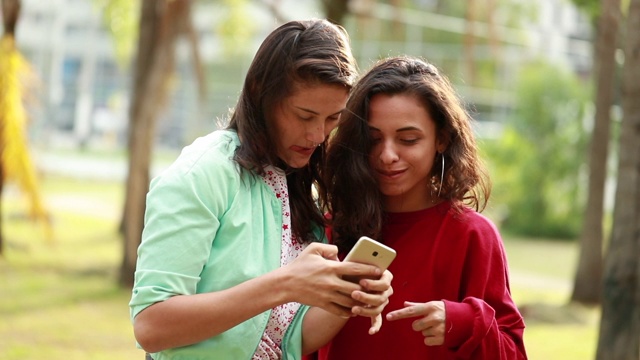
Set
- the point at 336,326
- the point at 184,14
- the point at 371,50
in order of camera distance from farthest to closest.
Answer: the point at 371,50, the point at 184,14, the point at 336,326

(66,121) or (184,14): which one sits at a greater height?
(184,14)

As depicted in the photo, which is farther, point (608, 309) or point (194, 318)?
point (608, 309)

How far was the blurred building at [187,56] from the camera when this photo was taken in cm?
2961

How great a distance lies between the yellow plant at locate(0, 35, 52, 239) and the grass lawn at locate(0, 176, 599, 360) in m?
1.00

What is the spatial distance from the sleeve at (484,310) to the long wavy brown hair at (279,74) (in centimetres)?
55

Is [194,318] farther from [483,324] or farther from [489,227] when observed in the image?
[489,227]

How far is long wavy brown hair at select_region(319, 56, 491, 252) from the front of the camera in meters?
2.81

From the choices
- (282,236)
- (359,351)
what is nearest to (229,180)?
(282,236)

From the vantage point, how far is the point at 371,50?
29.3m

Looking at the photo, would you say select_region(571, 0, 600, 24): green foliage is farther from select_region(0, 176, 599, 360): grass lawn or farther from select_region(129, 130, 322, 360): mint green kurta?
select_region(129, 130, 322, 360): mint green kurta

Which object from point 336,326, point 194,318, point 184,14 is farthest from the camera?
point 184,14

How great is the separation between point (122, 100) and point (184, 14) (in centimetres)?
2922

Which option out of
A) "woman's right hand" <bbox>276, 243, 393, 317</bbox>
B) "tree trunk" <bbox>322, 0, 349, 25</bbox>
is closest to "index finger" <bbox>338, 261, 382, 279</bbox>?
"woman's right hand" <bbox>276, 243, 393, 317</bbox>

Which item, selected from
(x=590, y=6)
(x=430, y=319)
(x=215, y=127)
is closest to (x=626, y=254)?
(x=215, y=127)
